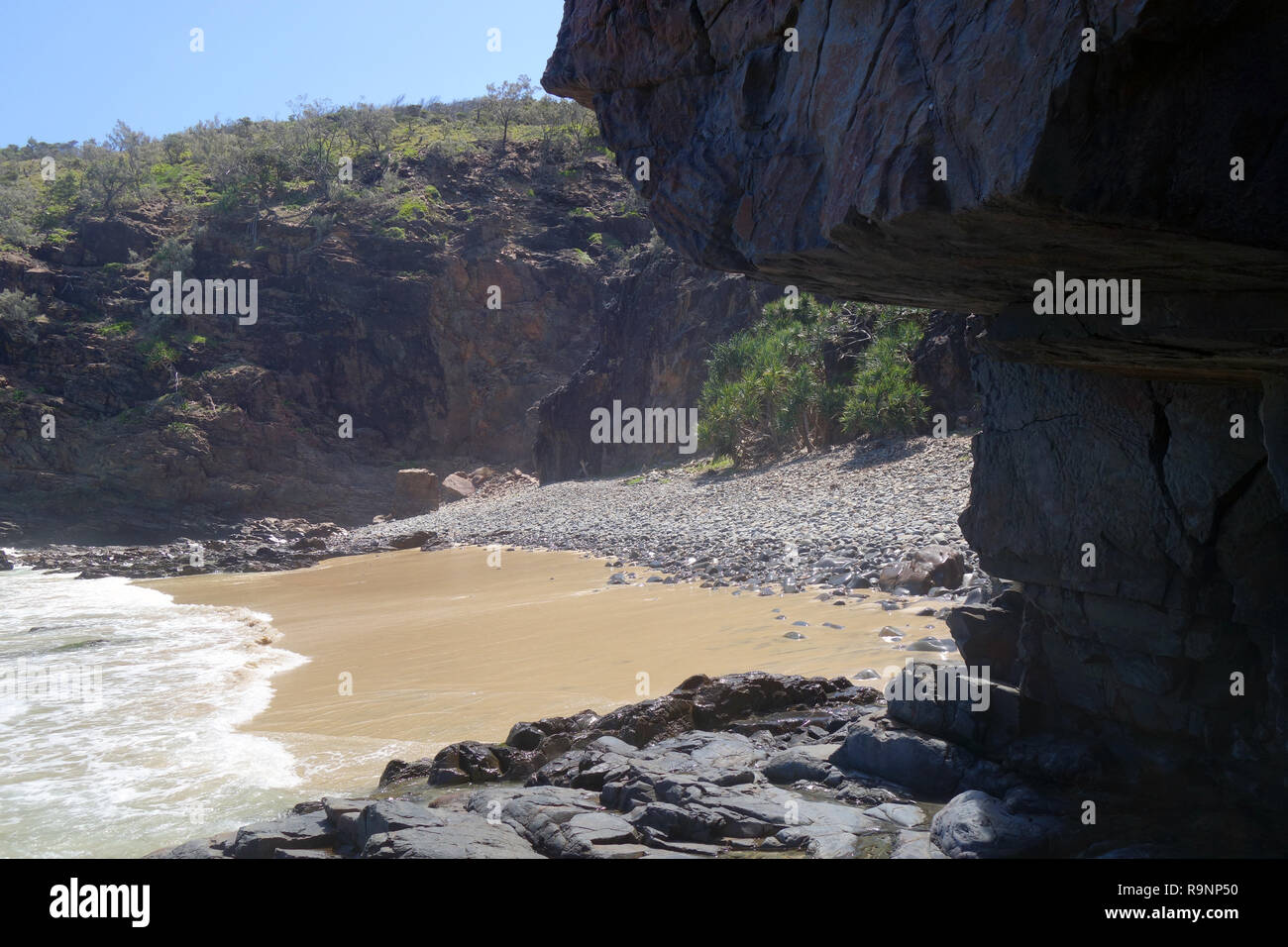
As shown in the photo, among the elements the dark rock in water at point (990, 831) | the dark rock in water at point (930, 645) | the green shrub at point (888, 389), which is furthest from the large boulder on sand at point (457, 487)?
the dark rock in water at point (990, 831)

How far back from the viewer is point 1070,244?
314 cm

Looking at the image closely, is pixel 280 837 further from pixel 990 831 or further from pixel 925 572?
pixel 925 572

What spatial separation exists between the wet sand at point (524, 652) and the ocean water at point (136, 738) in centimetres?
42

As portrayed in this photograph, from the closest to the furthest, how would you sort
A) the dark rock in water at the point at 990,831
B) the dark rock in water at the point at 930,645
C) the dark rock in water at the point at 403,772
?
the dark rock in water at the point at 990,831 → the dark rock in water at the point at 403,772 → the dark rock in water at the point at 930,645

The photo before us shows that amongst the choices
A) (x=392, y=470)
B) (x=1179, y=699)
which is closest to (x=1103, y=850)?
(x=1179, y=699)

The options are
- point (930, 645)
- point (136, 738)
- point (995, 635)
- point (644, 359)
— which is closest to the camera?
point (995, 635)

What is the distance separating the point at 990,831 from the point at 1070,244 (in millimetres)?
2330

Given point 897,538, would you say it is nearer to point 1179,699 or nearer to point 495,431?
point 1179,699

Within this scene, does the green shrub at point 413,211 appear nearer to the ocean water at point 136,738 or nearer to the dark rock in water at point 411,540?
the dark rock in water at point 411,540

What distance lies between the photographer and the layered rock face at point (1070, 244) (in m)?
2.65

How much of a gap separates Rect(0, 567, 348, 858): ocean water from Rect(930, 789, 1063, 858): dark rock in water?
383 cm

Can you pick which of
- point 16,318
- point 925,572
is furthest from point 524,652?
point 16,318

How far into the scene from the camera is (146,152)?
43.3 metres
